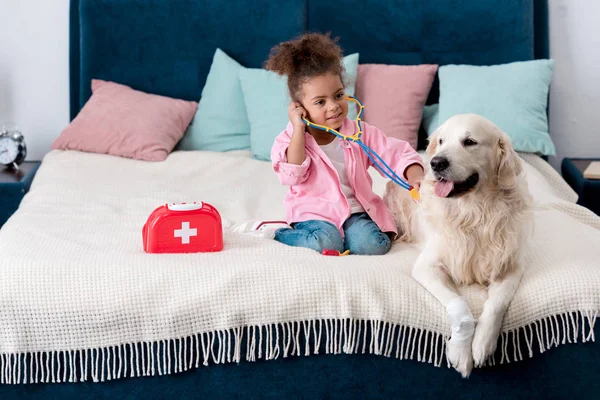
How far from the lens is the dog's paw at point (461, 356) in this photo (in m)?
1.82

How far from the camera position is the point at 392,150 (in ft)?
7.57

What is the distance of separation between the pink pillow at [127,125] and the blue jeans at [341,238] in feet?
3.84

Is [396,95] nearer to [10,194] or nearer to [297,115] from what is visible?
[297,115]

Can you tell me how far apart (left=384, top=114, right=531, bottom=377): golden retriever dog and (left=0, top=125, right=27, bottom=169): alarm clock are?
6.81 feet

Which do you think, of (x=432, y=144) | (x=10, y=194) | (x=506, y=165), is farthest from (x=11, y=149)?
(x=506, y=165)

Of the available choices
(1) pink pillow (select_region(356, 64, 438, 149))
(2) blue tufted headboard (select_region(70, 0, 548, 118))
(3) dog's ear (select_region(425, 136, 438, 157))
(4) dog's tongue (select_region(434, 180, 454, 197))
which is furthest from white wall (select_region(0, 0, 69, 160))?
(4) dog's tongue (select_region(434, 180, 454, 197))

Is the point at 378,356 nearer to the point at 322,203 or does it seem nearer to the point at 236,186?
the point at 322,203

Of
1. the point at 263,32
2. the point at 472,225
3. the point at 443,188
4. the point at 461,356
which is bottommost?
the point at 461,356

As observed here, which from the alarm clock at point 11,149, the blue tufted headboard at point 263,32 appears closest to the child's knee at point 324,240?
the blue tufted headboard at point 263,32

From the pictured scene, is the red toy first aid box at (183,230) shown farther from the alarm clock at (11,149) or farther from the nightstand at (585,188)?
the nightstand at (585,188)

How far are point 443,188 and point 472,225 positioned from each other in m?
0.14

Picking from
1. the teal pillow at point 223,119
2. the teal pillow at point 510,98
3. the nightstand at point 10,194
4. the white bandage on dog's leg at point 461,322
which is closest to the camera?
the white bandage on dog's leg at point 461,322

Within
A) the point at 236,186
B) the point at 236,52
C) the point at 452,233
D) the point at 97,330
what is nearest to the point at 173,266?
the point at 97,330

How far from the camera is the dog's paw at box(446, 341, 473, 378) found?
182 cm
